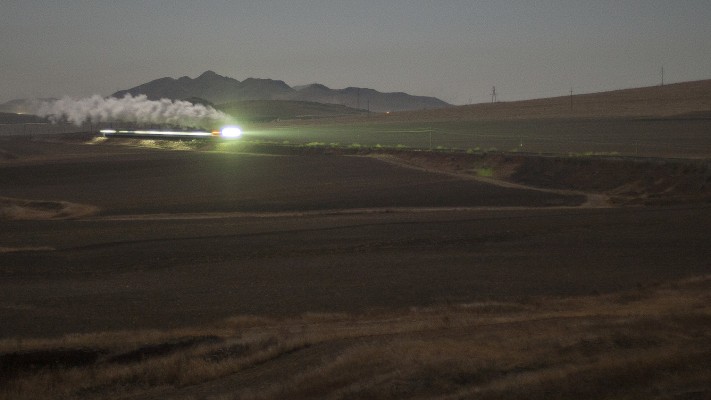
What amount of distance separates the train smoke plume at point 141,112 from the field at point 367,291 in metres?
62.8

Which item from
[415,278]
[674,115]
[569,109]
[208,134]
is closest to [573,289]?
[415,278]

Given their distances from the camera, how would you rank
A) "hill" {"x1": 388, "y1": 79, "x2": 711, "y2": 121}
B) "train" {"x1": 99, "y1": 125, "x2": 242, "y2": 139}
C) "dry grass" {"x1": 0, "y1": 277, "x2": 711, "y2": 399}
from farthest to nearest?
"hill" {"x1": 388, "y1": 79, "x2": 711, "y2": 121}
"train" {"x1": 99, "y1": 125, "x2": 242, "y2": 139}
"dry grass" {"x1": 0, "y1": 277, "x2": 711, "y2": 399}

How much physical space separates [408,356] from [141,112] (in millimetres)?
105506

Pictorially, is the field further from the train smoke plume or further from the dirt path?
the train smoke plume

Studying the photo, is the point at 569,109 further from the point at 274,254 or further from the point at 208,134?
the point at 274,254

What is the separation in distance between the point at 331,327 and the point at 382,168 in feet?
130

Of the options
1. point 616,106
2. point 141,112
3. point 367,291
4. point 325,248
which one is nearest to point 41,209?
point 325,248

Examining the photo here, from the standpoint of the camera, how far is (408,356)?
12.6m

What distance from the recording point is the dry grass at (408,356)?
35.9 ft

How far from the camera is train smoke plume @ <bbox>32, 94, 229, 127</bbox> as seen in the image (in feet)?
351

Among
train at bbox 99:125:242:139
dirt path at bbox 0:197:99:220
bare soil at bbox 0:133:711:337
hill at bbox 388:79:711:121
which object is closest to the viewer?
bare soil at bbox 0:133:711:337

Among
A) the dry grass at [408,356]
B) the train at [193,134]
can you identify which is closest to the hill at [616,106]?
the train at [193,134]

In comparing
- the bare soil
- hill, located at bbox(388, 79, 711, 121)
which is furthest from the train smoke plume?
the bare soil

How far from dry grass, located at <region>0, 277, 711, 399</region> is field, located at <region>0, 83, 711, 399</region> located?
0.17 ft
